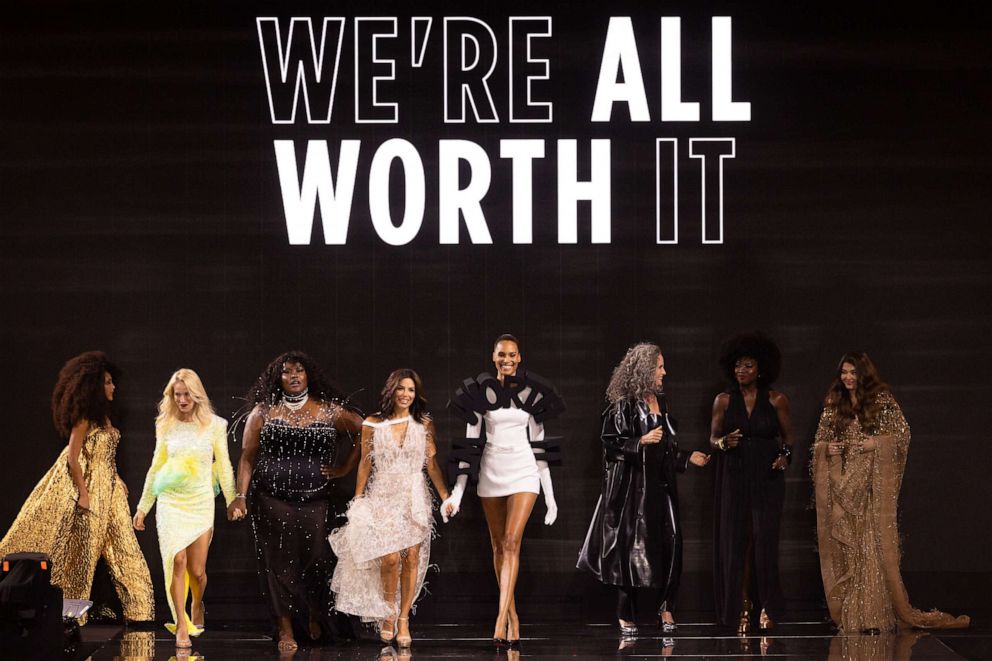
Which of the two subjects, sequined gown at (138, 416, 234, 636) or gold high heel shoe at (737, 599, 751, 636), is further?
gold high heel shoe at (737, 599, 751, 636)

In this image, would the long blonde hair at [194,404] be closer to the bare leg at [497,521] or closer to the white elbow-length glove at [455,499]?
the white elbow-length glove at [455,499]

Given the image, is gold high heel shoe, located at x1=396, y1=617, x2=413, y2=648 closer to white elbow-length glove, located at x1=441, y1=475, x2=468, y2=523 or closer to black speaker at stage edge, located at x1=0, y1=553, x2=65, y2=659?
white elbow-length glove, located at x1=441, y1=475, x2=468, y2=523

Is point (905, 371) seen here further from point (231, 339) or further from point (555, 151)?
point (231, 339)

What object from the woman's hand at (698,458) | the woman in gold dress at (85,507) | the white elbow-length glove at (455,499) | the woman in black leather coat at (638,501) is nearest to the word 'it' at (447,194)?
the woman in black leather coat at (638,501)

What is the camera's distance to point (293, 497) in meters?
8.45

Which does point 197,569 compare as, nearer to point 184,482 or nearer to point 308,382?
point 184,482

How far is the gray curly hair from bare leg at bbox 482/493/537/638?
3.31ft

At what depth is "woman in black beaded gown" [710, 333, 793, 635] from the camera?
29.0ft

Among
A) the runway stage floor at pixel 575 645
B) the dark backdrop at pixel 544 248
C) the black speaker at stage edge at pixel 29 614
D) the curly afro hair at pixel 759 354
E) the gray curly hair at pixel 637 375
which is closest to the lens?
the black speaker at stage edge at pixel 29 614

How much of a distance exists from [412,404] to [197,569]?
173 cm

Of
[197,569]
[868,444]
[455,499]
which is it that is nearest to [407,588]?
[455,499]

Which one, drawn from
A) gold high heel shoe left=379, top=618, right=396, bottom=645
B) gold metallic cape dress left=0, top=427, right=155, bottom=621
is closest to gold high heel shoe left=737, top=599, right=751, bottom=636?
gold high heel shoe left=379, top=618, right=396, bottom=645

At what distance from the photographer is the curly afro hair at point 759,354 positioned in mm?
9211

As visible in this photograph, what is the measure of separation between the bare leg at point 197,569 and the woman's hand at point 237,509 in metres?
0.22
